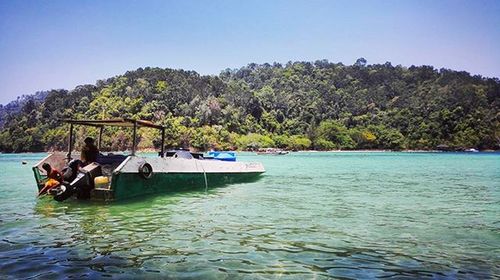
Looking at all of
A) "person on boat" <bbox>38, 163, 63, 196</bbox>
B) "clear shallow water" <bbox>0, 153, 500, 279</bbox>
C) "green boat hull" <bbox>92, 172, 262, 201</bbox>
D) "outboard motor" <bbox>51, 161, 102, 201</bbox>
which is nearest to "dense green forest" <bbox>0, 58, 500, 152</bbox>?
"green boat hull" <bbox>92, 172, 262, 201</bbox>

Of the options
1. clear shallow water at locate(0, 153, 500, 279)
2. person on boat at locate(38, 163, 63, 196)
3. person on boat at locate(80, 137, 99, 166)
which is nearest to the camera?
clear shallow water at locate(0, 153, 500, 279)

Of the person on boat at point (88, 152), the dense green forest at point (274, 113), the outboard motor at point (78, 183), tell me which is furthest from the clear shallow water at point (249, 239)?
the dense green forest at point (274, 113)

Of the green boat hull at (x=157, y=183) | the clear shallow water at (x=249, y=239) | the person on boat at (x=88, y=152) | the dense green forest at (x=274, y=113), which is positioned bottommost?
the clear shallow water at (x=249, y=239)

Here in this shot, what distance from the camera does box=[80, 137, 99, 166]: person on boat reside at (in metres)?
12.8

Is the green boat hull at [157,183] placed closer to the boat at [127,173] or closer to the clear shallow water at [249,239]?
the boat at [127,173]

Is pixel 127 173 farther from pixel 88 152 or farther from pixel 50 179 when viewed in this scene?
pixel 50 179

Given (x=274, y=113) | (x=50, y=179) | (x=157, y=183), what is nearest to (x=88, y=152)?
(x=50, y=179)

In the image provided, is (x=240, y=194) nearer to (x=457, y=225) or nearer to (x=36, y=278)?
(x=457, y=225)

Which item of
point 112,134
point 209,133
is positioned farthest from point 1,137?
point 209,133

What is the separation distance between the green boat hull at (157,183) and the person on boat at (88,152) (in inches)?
52.2

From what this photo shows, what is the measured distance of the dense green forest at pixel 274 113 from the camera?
111 meters

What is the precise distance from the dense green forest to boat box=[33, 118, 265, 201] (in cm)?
7452

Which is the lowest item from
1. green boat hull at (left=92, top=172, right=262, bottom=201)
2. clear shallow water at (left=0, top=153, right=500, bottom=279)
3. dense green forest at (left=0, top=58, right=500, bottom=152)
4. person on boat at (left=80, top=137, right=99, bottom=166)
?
clear shallow water at (left=0, top=153, right=500, bottom=279)

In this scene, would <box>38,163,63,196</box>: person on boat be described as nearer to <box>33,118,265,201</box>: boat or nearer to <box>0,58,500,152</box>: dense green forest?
<box>33,118,265,201</box>: boat
